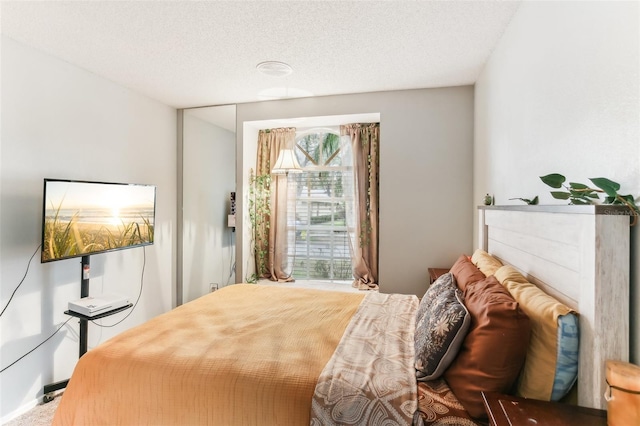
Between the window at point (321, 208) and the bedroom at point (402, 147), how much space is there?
2.48ft

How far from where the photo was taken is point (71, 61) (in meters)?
2.83

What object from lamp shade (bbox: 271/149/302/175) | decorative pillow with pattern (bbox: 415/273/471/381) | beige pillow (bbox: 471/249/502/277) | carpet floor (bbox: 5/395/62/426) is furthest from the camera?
lamp shade (bbox: 271/149/302/175)

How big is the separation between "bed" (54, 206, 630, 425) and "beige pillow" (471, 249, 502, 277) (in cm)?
4

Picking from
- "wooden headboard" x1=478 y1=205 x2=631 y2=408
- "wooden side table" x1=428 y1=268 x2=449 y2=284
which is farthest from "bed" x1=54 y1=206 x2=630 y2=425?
"wooden side table" x1=428 y1=268 x2=449 y2=284

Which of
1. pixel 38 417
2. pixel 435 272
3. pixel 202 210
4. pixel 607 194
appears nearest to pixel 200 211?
pixel 202 210

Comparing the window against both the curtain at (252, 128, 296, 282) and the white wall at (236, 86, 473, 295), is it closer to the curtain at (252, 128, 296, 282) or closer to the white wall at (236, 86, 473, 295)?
the curtain at (252, 128, 296, 282)

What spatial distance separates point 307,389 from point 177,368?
1.97 ft

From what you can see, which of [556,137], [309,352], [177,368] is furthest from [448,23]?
[177,368]

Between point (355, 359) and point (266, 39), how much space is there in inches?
86.3

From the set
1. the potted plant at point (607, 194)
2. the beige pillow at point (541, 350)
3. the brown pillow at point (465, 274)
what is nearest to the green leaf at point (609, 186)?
the potted plant at point (607, 194)

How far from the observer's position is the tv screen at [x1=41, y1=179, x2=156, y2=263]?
2434 millimetres

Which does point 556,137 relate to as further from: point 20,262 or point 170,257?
point 170,257

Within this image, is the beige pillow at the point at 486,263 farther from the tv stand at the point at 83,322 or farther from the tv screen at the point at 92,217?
the tv screen at the point at 92,217

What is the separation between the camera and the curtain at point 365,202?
418 cm
